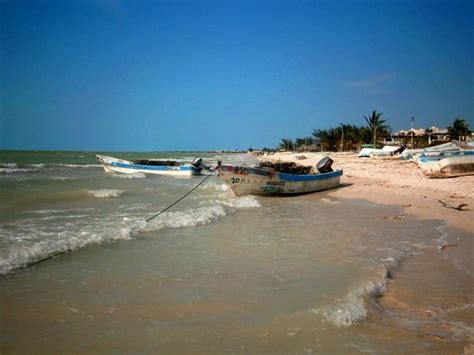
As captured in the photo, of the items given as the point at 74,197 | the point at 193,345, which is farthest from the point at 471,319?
the point at 74,197

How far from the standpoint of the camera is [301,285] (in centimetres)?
476

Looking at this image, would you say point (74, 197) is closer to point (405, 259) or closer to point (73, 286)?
point (73, 286)

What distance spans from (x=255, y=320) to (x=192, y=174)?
26407mm

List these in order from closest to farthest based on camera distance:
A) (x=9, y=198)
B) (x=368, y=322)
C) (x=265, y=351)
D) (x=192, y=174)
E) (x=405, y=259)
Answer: (x=265, y=351)
(x=368, y=322)
(x=405, y=259)
(x=9, y=198)
(x=192, y=174)

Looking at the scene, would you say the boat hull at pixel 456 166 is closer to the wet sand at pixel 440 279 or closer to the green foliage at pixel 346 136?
the wet sand at pixel 440 279

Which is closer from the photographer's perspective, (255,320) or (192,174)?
(255,320)

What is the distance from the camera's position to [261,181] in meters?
15.7

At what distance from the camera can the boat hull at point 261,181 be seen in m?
15.2

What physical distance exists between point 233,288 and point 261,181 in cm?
1117

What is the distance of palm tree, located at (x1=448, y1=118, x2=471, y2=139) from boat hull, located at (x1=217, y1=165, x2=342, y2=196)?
170 feet

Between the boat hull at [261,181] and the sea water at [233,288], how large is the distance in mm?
5880

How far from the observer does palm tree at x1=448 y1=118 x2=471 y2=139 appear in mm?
56347

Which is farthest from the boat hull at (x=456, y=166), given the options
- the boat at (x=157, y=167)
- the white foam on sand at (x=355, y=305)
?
the white foam on sand at (x=355, y=305)

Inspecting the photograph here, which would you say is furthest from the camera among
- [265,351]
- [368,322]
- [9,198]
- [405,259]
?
[9,198]
